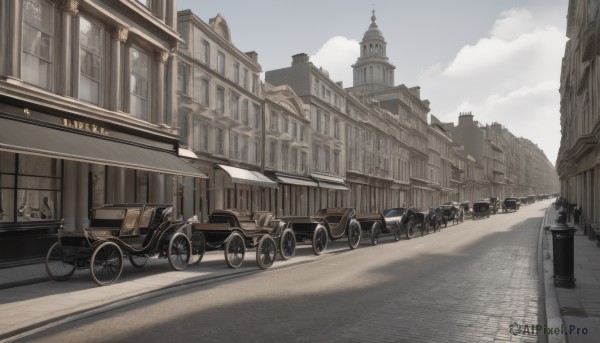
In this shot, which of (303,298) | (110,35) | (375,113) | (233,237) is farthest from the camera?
(375,113)

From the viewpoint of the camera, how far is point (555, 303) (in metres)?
7.64

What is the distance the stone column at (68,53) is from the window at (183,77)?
Result: 7.47 meters

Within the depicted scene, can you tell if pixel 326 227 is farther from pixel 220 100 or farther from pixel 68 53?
pixel 220 100

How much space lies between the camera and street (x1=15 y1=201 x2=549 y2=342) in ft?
19.8

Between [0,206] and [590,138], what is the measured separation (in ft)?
68.3

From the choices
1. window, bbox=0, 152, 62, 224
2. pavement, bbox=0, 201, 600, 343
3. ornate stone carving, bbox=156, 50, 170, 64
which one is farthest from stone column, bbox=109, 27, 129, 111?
pavement, bbox=0, 201, 600, 343

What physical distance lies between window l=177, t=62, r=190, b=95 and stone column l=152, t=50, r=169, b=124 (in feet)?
9.33

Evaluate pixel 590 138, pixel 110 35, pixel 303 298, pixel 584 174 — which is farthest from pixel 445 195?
pixel 303 298

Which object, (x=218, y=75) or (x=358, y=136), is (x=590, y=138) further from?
(x=358, y=136)

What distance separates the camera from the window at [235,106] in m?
26.6

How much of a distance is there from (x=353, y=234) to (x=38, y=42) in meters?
11.6

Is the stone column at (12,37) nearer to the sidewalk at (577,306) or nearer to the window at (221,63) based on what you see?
the sidewalk at (577,306)

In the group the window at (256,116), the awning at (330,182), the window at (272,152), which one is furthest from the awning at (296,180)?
the window at (256,116)

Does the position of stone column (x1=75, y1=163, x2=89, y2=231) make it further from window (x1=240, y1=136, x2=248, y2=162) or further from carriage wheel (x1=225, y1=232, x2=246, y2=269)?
window (x1=240, y1=136, x2=248, y2=162)
